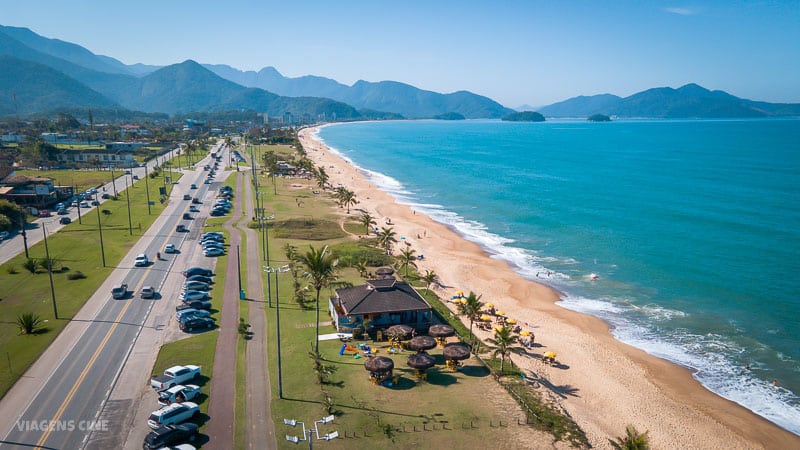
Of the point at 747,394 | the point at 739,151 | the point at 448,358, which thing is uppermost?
the point at 739,151

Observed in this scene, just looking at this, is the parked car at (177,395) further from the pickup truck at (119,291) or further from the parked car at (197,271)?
the parked car at (197,271)

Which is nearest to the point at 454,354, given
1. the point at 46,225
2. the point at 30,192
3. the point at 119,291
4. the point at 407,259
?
the point at 407,259

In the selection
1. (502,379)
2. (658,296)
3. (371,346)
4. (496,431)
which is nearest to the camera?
(496,431)

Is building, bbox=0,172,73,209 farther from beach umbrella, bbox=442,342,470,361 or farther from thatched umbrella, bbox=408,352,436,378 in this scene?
beach umbrella, bbox=442,342,470,361

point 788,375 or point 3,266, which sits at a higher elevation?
point 3,266

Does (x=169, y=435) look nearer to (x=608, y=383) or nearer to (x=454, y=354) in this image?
(x=454, y=354)

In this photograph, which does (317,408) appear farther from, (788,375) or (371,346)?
(788,375)

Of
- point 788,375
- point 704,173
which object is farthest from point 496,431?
point 704,173
